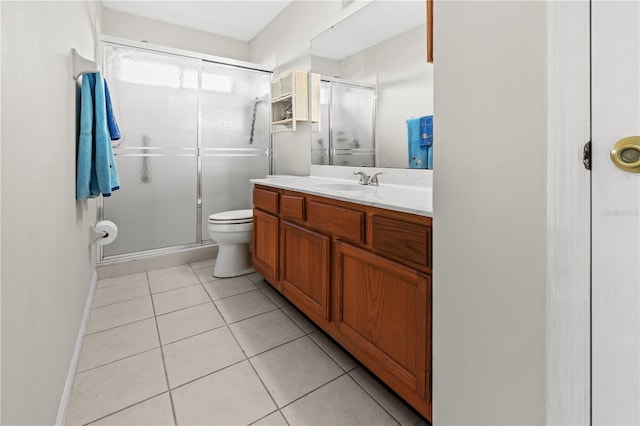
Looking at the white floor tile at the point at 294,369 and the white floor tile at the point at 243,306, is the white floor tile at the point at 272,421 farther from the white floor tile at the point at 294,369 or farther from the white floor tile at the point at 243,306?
the white floor tile at the point at 243,306

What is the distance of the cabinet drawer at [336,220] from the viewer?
1.38 meters

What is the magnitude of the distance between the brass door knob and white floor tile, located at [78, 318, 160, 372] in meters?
2.02

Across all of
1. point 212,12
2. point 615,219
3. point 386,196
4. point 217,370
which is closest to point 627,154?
point 615,219

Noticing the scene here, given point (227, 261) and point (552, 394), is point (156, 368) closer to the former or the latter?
point (227, 261)

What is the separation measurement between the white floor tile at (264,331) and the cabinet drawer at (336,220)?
664mm

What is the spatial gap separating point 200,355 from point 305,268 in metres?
0.70

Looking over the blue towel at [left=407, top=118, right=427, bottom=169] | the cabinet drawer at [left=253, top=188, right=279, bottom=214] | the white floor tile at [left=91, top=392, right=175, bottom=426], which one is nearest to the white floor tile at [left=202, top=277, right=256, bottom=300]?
the cabinet drawer at [left=253, top=188, right=279, bottom=214]

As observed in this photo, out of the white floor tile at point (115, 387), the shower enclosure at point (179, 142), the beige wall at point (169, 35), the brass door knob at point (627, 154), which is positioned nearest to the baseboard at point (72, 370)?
the white floor tile at point (115, 387)

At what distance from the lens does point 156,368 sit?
1.52 metres

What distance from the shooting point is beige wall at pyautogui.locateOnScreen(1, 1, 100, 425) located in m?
0.73

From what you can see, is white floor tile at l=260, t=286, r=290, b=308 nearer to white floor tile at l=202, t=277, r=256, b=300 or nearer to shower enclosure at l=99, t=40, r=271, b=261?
white floor tile at l=202, t=277, r=256, b=300

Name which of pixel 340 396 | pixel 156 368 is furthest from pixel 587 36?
pixel 156 368

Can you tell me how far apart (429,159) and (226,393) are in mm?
1545

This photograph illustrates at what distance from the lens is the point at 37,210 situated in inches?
37.4
